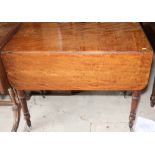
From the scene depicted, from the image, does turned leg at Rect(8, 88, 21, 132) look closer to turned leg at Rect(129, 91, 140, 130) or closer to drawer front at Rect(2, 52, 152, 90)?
drawer front at Rect(2, 52, 152, 90)

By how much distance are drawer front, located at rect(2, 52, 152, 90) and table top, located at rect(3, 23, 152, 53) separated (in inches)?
1.6

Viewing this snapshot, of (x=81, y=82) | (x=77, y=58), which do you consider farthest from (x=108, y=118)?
(x=77, y=58)

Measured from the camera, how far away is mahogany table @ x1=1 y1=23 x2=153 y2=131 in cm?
136

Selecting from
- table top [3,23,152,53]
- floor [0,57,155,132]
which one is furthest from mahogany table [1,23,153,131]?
floor [0,57,155,132]

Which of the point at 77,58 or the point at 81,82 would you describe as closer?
the point at 77,58

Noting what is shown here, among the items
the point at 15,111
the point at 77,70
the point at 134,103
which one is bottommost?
the point at 15,111

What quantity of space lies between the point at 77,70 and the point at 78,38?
0.22 m

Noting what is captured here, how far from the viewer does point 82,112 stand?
2.07 metres

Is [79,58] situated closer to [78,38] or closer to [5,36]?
[78,38]

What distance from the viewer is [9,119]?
2.04m

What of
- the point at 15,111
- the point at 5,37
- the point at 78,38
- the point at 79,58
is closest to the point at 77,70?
the point at 79,58

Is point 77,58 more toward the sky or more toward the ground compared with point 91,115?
more toward the sky

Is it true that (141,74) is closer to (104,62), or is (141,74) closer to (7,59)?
(104,62)
